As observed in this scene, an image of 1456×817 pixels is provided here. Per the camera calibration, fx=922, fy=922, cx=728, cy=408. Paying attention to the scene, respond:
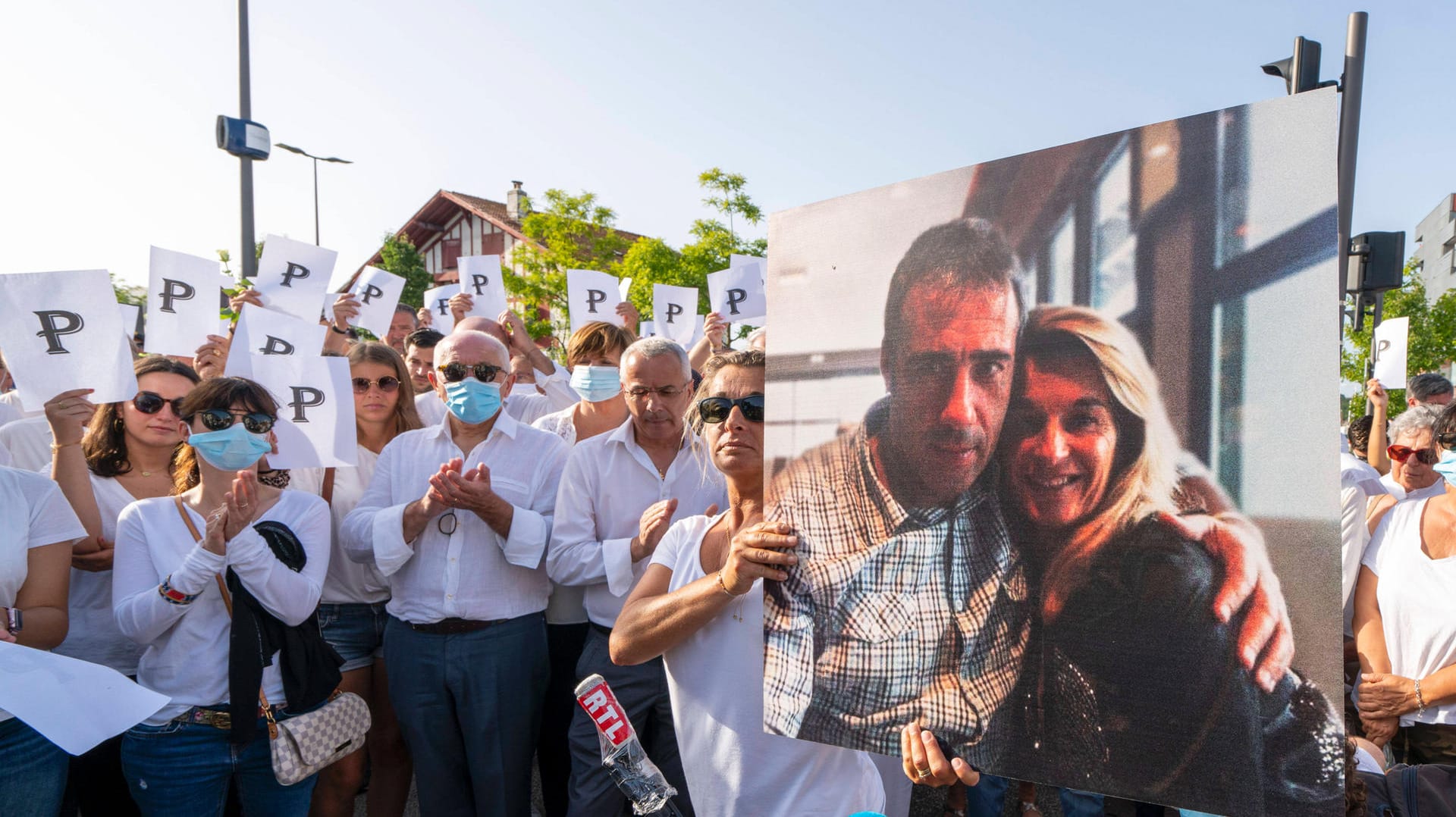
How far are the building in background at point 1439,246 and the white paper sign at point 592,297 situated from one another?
55915 mm

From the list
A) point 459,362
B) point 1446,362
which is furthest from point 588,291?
point 1446,362

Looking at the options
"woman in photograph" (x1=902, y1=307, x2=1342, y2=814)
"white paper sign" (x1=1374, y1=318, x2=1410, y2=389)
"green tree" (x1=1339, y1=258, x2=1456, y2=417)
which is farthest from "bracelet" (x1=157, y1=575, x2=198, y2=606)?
"green tree" (x1=1339, y1=258, x2=1456, y2=417)

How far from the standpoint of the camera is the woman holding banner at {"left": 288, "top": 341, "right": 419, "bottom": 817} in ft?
12.6

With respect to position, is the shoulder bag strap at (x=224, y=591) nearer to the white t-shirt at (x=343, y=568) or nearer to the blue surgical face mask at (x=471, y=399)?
the white t-shirt at (x=343, y=568)

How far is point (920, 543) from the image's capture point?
1.68 metres

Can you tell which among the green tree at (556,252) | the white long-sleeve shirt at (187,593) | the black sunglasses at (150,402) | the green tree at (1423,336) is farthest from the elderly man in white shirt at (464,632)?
the green tree at (556,252)

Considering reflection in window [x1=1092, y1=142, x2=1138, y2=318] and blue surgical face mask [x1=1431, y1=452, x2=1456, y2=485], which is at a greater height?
reflection in window [x1=1092, y1=142, x2=1138, y2=318]

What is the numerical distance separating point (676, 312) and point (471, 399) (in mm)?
3524

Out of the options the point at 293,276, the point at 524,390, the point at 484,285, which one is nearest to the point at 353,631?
the point at 293,276

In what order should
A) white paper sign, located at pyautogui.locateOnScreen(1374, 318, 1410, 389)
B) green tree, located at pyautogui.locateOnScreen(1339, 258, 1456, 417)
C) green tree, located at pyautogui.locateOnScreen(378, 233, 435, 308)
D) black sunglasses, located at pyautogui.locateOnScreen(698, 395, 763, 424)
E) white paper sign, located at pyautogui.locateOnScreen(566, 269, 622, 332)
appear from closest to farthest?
black sunglasses, located at pyautogui.locateOnScreen(698, 395, 763, 424) < white paper sign, located at pyautogui.locateOnScreen(566, 269, 622, 332) < white paper sign, located at pyautogui.locateOnScreen(1374, 318, 1410, 389) < green tree, located at pyautogui.locateOnScreen(1339, 258, 1456, 417) < green tree, located at pyautogui.locateOnScreen(378, 233, 435, 308)

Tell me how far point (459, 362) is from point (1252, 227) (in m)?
3.06

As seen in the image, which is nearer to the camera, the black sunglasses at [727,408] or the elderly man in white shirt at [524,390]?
the black sunglasses at [727,408]

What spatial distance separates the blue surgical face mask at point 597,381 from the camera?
4.50 metres

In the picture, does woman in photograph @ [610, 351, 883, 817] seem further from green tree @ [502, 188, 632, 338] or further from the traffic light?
green tree @ [502, 188, 632, 338]
